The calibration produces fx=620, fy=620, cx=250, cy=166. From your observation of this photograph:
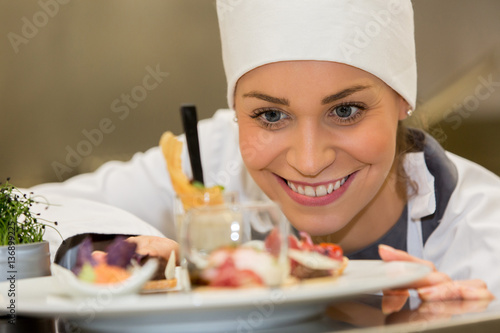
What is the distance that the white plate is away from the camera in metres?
0.43

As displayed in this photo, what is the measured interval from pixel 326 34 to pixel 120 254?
531mm

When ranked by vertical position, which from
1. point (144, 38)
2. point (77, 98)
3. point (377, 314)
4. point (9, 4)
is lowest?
point (377, 314)

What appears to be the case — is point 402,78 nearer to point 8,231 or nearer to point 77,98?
point 8,231

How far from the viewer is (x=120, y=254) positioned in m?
0.57

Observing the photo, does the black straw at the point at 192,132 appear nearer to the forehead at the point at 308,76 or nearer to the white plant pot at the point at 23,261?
the forehead at the point at 308,76

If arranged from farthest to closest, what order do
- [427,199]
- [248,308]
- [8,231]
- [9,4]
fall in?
1. [9,4]
2. [427,199]
3. [8,231]
4. [248,308]

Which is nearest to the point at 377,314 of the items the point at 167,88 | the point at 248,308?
the point at 248,308

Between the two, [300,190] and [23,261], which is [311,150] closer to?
[300,190]

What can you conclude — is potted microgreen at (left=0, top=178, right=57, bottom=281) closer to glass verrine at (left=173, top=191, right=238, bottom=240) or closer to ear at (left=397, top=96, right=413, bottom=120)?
glass verrine at (left=173, top=191, right=238, bottom=240)

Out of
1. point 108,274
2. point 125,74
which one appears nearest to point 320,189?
point 108,274

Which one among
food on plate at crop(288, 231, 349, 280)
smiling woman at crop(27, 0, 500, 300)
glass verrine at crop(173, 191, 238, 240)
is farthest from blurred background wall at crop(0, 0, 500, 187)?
food on plate at crop(288, 231, 349, 280)

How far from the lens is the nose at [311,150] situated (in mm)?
911

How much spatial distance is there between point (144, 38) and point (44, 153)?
533mm

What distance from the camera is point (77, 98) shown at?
218cm
